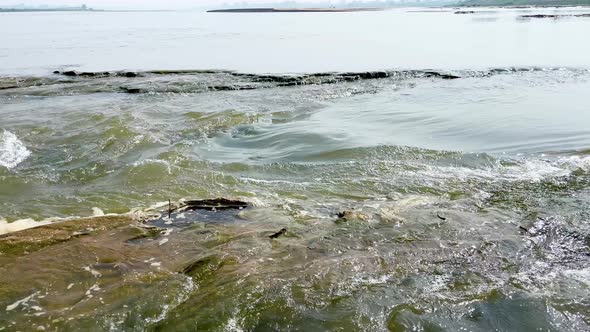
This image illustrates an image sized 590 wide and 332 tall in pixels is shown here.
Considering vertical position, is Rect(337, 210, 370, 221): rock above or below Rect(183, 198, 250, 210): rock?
below

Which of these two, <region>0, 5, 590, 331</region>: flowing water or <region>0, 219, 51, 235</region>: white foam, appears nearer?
<region>0, 5, 590, 331</region>: flowing water

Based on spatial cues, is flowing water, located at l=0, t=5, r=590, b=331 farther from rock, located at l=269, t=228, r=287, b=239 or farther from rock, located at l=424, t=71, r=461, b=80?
rock, located at l=424, t=71, r=461, b=80

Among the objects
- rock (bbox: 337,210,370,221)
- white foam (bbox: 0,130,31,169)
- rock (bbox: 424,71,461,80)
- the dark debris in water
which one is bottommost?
rock (bbox: 337,210,370,221)

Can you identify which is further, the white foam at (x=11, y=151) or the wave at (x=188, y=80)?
the wave at (x=188, y=80)

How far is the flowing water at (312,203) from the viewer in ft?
15.1

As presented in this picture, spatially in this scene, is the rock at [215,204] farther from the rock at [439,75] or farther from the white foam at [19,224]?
the rock at [439,75]

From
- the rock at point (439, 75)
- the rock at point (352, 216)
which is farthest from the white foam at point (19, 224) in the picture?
the rock at point (439, 75)

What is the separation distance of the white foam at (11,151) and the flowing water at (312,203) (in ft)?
0.22

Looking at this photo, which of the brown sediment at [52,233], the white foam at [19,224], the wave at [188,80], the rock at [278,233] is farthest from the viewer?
the wave at [188,80]

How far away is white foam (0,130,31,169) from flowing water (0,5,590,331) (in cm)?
7

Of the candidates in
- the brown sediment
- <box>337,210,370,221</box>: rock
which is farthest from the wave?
<box>337,210,370,221</box>: rock

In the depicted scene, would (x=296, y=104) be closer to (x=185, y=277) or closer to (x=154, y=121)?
(x=154, y=121)

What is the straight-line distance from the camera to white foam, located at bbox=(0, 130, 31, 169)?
33.8ft

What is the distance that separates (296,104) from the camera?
55.7ft
